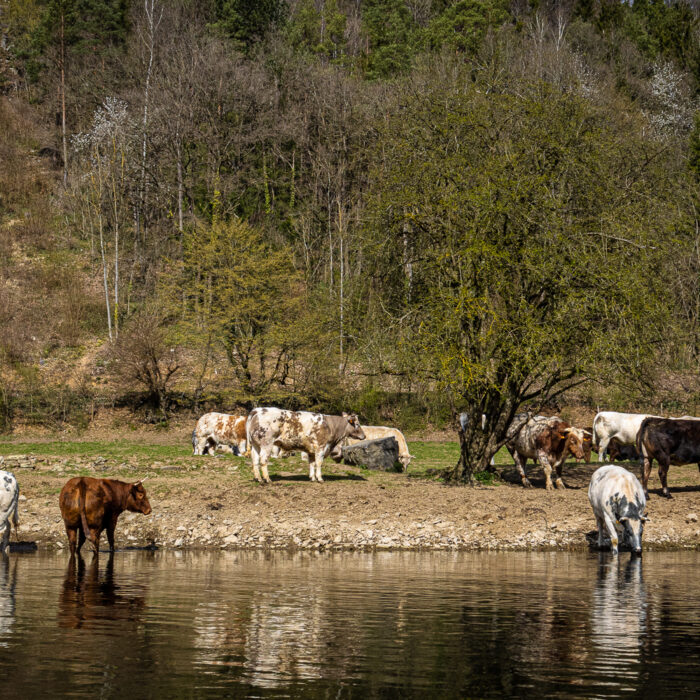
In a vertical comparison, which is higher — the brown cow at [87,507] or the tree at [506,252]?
the tree at [506,252]

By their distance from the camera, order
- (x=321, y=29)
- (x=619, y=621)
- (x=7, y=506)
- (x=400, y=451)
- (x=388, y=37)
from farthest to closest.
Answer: (x=321, y=29), (x=388, y=37), (x=400, y=451), (x=7, y=506), (x=619, y=621)

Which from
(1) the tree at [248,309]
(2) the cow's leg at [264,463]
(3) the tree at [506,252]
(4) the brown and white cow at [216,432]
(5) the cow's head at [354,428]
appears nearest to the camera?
(3) the tree at [506,252]

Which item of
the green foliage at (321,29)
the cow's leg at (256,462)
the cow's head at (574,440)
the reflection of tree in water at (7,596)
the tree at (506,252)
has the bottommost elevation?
the reflection of tree in water at (7,596)

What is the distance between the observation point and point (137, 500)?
21266 mm

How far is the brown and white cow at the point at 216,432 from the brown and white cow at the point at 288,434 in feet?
33.3

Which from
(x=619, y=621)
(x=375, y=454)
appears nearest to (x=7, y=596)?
(x=619, y=621)

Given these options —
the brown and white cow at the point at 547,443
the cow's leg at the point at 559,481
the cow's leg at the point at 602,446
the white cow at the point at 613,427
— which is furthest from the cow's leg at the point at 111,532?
the cow's leg at the point at 602,446

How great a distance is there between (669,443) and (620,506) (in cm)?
752

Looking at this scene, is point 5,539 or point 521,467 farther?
point 521,467

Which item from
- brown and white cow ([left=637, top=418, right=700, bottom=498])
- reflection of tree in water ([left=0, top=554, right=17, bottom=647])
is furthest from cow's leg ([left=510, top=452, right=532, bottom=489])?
reflection of tree in water ([left=0, top=554, right=17, bottom=647])

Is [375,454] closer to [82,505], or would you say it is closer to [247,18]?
[82,505]

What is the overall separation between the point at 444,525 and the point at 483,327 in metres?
7.09

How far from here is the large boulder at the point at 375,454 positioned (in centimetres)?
3359

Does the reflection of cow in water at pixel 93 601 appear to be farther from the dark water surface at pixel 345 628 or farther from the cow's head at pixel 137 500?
the cow's head at pixel 137 500
